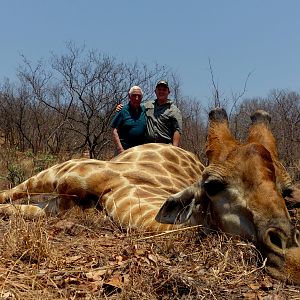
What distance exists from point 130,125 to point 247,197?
502 cm

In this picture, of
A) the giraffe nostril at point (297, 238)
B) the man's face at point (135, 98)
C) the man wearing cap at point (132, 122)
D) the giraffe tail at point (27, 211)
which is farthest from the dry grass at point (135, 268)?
the man's face at point (135, 98)

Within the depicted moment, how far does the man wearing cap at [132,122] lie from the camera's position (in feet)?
27.9

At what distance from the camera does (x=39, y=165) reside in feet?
34.3

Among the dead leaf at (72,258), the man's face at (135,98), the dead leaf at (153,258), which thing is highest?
the man's face at (135,98)

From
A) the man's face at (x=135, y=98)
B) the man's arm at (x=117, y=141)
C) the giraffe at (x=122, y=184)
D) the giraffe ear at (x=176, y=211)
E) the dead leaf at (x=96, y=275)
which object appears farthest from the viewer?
the man's face at (x=135, y=98)

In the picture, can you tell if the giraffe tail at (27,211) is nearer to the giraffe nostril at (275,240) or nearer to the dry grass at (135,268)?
the dry grass at (135,268)

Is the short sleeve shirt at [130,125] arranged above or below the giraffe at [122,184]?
above

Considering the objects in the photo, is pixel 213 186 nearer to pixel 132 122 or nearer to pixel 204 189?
pixel 204 189

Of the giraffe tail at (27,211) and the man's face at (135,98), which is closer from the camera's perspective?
the giraffe tail at (27,211)

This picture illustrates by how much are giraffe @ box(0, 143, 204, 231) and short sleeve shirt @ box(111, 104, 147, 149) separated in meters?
1.59

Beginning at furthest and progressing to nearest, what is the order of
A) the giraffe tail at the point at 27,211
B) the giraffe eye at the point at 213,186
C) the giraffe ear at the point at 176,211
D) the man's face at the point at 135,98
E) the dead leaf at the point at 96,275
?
the man's face at the point at 135,98, the giraffe tail at the point at 27,211, the giraffe ear at the point at 176,211, the giraffe eye at the point at 213,186, the dead leaf at the point at 96,275

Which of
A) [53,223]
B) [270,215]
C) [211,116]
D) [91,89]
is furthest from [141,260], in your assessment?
[91,89]

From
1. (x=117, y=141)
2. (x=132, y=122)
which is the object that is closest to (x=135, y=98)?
(x=132, y=122)

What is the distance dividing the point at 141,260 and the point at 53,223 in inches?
73.2
